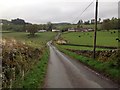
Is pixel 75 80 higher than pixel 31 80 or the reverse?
the reverse

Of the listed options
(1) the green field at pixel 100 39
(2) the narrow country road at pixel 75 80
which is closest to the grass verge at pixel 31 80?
(2) the narrow country road at pixel 75 80

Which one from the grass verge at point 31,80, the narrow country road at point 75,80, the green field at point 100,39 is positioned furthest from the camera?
the green field at point 100,39

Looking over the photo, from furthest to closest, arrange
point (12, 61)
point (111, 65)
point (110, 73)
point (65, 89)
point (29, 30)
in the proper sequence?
point (29, 30), point (111, 65), point (110, 73), point (12, 61), point (65, 89)

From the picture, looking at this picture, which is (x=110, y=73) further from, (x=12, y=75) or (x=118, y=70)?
A: (x=12, y=75)

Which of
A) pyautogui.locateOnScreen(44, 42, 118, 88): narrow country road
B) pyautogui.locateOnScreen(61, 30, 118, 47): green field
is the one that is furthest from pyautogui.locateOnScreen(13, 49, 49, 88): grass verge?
pyautogui.locateOnScreen(61, 30, 118, 47): green field

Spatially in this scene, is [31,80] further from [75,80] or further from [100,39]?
[100,39]

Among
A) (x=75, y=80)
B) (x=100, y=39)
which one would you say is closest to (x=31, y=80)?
(x=75, y=80)

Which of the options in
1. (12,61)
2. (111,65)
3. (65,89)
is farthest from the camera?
(111,65)

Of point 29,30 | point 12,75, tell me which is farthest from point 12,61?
point 29,30

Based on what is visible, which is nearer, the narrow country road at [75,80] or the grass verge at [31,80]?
the grass verge at [31,80]

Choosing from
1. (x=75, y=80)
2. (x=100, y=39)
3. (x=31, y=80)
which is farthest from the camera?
(x=100, y=39)

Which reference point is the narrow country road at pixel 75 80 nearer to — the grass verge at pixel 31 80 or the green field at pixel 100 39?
the grass verge at pixel 31 80

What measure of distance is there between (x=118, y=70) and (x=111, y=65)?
7.25ft

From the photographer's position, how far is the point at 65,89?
42.2 feet
